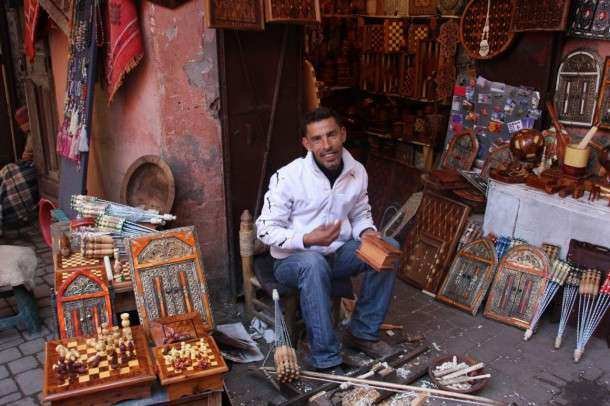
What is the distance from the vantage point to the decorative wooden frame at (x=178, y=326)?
2939mm

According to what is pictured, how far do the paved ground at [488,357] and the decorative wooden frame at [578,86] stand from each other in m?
1.74

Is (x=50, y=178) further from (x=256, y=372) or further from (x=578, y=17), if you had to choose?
(x=578, y=17)

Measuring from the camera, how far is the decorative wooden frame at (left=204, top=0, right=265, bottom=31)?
359 cm

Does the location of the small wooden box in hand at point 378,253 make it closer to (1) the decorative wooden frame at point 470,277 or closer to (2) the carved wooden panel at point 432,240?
(1) the decorative wooden frame at point 470,277

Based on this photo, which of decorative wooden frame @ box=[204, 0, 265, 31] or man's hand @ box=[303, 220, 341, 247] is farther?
decorative wooden frame @ box=[204, 0, 265, 31]

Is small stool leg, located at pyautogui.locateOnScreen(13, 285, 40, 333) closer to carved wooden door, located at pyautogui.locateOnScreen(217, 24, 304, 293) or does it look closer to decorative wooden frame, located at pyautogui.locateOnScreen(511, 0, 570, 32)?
carved wooden door, located at pyautogui.locateOnScreen(217, 24, 304, 293)

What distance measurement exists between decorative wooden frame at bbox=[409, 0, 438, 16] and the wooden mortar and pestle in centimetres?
280

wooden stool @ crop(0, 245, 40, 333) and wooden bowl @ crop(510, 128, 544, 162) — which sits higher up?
wooden bowl @ crop(510, 128, 544, 162)

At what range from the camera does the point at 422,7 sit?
6410 millimetres

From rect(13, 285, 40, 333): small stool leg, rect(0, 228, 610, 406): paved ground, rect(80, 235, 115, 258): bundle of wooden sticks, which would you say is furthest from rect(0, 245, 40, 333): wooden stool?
rect(80, 235, 115, 258): bundle of wooden sticks

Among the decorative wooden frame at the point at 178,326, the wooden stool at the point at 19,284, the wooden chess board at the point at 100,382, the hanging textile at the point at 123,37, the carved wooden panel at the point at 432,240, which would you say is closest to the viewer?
the wooden chess board at the point at 100,382

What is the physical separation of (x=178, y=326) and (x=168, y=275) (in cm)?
47

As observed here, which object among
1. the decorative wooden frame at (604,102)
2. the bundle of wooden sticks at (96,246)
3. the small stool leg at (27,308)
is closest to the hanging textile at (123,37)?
the bundle of wooden sticks at (96,246)

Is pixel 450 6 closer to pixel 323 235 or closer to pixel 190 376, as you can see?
pixel 323 235
